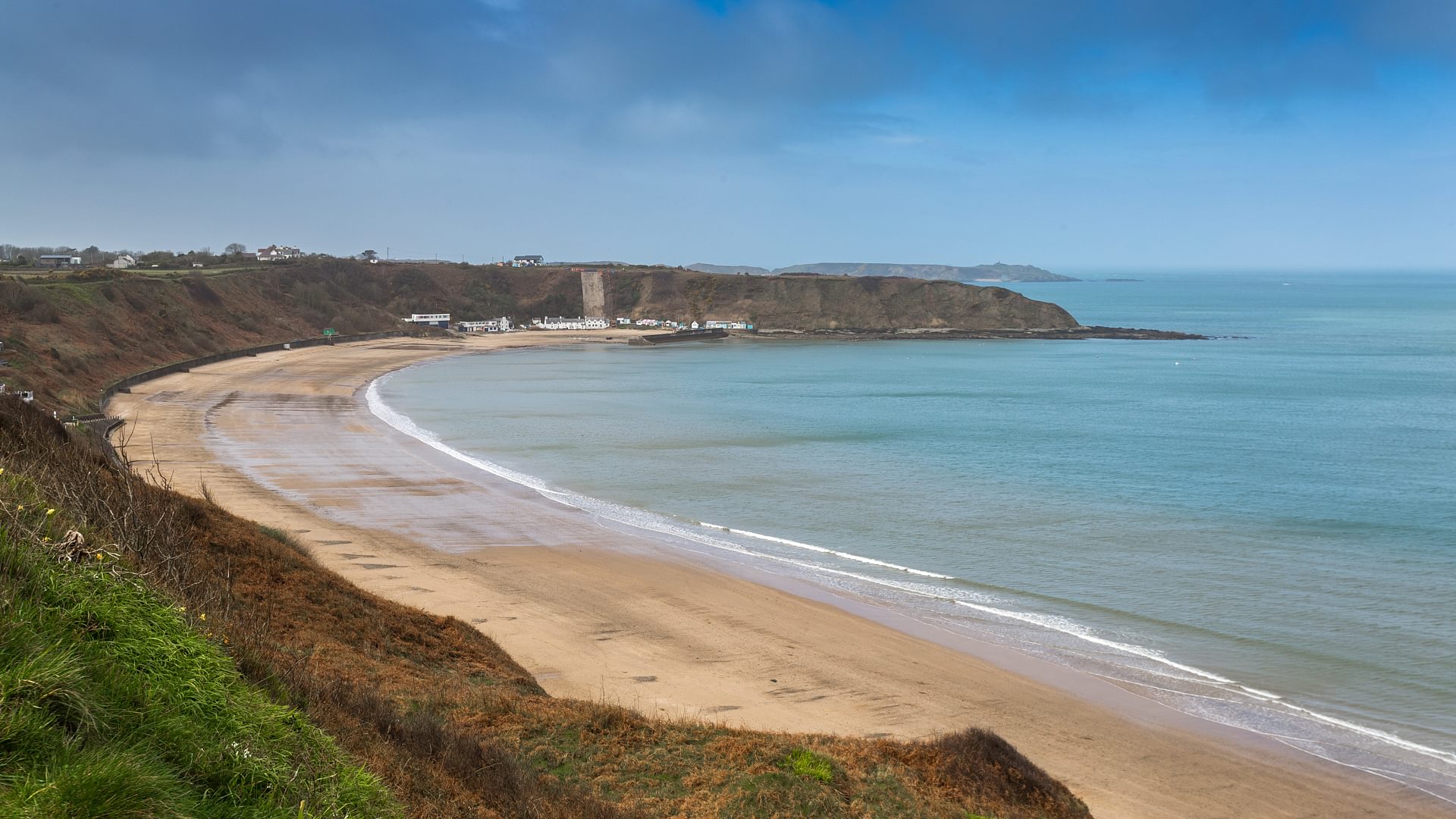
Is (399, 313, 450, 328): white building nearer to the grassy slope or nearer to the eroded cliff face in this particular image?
the eroded cliff face

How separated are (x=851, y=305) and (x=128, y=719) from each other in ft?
414

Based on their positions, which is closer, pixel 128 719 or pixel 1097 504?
pixel 128 719

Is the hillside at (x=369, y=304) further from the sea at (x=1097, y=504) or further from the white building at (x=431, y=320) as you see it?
the sea at (x=1097, y=504)

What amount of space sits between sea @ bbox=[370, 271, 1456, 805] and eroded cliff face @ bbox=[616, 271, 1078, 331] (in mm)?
50915

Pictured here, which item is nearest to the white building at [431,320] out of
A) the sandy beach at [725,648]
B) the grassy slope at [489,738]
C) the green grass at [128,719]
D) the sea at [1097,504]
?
the sea at [1097,504]

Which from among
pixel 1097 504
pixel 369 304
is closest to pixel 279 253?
pixel 369 304

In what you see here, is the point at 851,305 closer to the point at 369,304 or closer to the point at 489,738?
the point at 369,304

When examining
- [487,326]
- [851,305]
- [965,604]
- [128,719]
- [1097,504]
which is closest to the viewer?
[128,719]

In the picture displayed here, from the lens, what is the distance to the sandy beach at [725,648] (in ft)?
44.7

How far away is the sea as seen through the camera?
17.6 meters

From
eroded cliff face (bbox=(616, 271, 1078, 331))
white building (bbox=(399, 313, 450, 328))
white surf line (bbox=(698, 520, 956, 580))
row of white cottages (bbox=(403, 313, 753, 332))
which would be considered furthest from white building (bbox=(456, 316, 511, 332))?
white surf line (bbox=(698, 520, 956, 580))

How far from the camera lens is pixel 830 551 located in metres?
25.4

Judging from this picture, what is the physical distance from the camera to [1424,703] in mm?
16109

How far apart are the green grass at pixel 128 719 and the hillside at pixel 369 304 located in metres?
53.1
